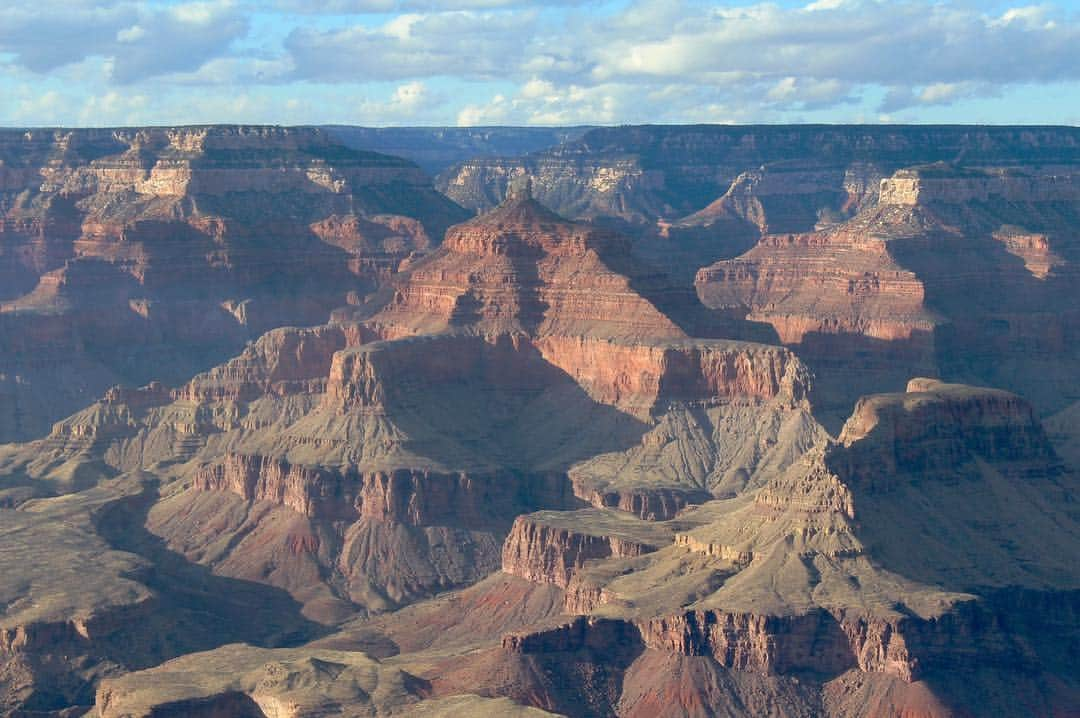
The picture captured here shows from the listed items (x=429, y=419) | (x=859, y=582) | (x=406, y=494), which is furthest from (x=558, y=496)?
(x=859, y=582)

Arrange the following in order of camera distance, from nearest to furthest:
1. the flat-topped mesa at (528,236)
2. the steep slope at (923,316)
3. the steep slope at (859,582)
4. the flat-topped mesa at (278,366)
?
1. the steep slope at (859,582)
2. the flat-topped mesa at (278,366)
3. the flat-topped mesa at (528,236)
4. the steep slope at (923,316)

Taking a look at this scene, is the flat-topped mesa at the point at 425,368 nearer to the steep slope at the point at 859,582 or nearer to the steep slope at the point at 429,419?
the steep slope at the point at 429,419

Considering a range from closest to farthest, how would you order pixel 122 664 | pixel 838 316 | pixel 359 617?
pixel 122 664
pixel 359 617
pixel 838 316

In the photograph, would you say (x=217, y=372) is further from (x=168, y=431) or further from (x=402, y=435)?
(x=402, y=435)

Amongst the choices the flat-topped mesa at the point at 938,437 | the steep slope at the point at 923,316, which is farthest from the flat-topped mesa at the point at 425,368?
the flat-topped mesa at the point at 938,437

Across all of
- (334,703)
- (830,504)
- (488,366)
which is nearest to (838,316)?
(488,366)

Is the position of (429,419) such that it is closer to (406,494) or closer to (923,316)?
(406,494)
